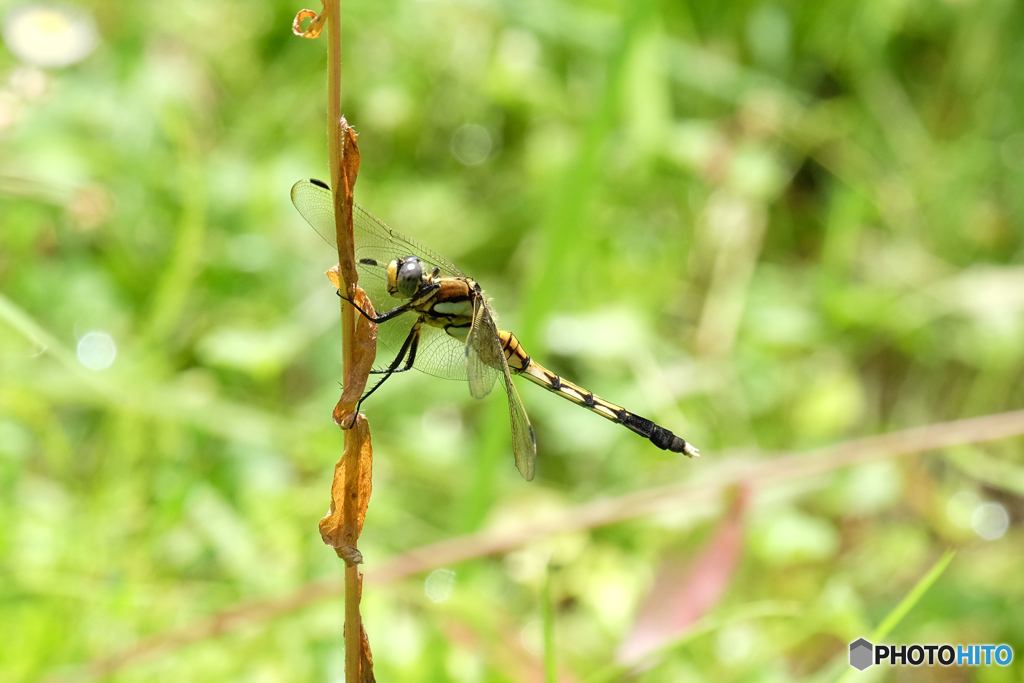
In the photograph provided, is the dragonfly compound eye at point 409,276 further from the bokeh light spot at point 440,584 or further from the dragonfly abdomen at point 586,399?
the bokeh light spot at point 440,584

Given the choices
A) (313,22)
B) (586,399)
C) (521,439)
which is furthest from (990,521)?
(313,22)

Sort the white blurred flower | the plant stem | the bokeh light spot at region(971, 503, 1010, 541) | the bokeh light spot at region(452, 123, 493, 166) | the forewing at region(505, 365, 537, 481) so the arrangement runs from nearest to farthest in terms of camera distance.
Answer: the plant stem
the forewing at region(505, 365, 537, 481)
the bokeh light spot at region(971, 503, 1010, 541)
the white blurred flower
the bokeh light spot at region(452, 123, 493, 166)

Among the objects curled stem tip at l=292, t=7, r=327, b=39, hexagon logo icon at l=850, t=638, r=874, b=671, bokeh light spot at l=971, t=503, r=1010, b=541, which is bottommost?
hexagon logo icon at l=850, t=638, r=874, b=671

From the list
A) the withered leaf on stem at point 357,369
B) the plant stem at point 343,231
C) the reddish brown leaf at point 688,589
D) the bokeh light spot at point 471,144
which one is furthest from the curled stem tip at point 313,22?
the bokeh light spot at point 471,144

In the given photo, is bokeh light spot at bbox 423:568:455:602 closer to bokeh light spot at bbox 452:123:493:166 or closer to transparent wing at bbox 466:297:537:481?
transparent wing at bbox 466:297:537:481

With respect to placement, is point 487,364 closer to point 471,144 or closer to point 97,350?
point 97,350

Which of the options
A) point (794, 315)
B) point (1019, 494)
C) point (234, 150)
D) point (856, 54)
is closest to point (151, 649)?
point (234, 150)

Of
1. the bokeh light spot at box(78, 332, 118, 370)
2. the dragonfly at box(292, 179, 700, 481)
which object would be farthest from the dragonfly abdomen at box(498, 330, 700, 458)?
the bokeh light spot at box(78, 332, 118, 370)
